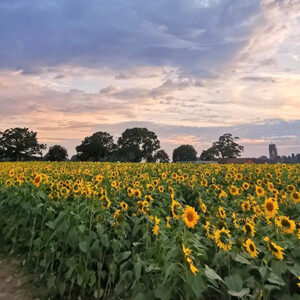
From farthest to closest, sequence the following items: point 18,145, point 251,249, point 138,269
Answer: point 18,145 → point 138,269 → point 251,249

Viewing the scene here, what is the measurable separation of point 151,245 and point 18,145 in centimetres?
7591

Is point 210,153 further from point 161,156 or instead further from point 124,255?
point 124,255

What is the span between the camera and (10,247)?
6.75 metres

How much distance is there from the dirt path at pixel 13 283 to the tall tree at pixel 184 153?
91678 millimetres

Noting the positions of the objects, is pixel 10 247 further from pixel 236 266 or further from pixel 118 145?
pixel 118 145

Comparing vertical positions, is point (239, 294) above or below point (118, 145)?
below

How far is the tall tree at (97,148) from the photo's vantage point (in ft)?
248

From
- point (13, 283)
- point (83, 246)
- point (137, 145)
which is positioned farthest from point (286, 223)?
point (137, 145)

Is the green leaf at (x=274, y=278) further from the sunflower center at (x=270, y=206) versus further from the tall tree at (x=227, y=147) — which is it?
the tall tree at (x=227, y=147)

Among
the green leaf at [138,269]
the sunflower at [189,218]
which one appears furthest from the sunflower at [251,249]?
the green leaf at [138,269]

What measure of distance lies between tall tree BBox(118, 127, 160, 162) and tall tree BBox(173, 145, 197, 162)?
22156 mm

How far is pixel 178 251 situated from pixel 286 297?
1007 mm

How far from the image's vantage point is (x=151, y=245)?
4.31 m

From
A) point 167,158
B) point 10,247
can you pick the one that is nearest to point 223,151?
point 167,158
